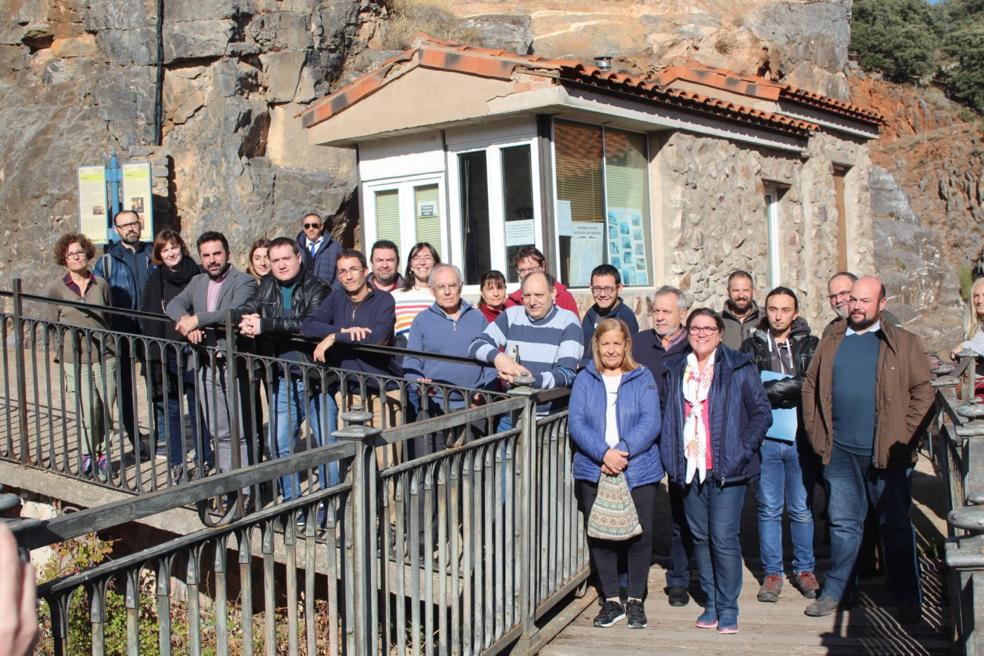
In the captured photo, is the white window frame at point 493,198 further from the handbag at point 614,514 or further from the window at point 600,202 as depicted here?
the handbag at point 614,514

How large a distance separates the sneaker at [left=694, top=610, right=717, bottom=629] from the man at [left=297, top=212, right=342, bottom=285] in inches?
209

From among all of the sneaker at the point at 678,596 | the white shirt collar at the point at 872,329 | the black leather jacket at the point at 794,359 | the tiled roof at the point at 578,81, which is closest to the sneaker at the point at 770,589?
the sneaker at the point at 678,596

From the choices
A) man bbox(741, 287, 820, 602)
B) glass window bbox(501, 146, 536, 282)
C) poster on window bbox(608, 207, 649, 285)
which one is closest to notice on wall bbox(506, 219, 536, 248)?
glass window bbox(501, 146, 536, 282)

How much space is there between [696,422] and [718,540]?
64 centimetres

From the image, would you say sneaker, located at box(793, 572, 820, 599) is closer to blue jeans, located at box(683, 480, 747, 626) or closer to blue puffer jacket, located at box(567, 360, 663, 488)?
blue jeans, located at box(683, 480, 747, 626)

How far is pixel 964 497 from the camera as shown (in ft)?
15.2

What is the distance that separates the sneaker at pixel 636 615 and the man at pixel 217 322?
2.43 m

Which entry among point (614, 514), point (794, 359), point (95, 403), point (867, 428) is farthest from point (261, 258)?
point (867, 428)

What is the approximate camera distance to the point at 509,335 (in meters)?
6.20

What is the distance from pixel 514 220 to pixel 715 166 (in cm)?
291

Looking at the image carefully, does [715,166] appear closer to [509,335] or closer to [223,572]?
[509,335]

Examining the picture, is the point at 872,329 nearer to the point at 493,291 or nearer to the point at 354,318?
the point at 493,291

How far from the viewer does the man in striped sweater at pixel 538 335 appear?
19.8ft

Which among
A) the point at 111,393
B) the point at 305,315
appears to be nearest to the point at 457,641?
the point at 305,315
